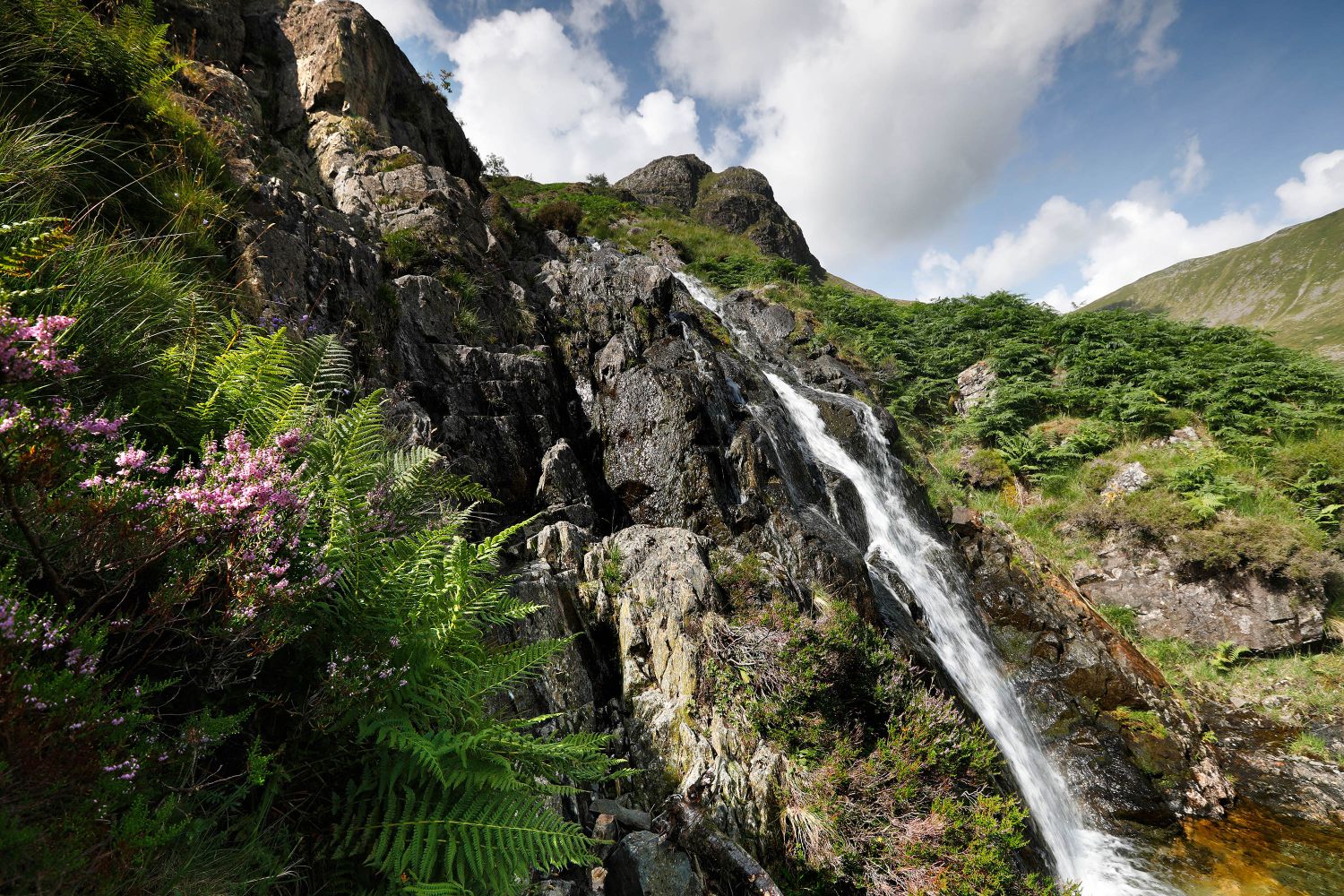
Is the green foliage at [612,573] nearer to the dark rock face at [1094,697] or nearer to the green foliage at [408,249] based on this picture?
the green foliage at [408,249]

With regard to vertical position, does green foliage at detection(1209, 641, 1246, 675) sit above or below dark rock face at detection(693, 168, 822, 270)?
below

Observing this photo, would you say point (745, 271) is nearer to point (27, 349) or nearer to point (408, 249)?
point (408, 249)

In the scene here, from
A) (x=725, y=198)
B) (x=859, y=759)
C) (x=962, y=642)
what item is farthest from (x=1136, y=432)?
(x=725, y=198)

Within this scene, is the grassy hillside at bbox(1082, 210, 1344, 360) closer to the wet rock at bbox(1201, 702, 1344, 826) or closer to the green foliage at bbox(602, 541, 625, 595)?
the wet rock at bbox(1201, 702, 1344, 826)

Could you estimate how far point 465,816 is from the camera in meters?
1.63

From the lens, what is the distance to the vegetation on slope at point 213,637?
1.10 m

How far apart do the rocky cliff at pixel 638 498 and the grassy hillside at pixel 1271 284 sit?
12217cm

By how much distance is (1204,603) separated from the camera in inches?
416

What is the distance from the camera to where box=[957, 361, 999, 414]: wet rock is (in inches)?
633

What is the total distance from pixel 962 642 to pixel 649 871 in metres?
8.56

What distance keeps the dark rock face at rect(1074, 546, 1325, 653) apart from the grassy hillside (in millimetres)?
117256

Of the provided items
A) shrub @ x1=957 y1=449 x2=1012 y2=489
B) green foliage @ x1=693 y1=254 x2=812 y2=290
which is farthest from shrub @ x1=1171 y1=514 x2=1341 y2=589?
green foliage @ x1=693 y1=254 x2=812 y2=290

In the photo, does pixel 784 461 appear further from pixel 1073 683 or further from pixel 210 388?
pixel 210 388

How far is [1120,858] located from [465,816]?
9.49 meters
